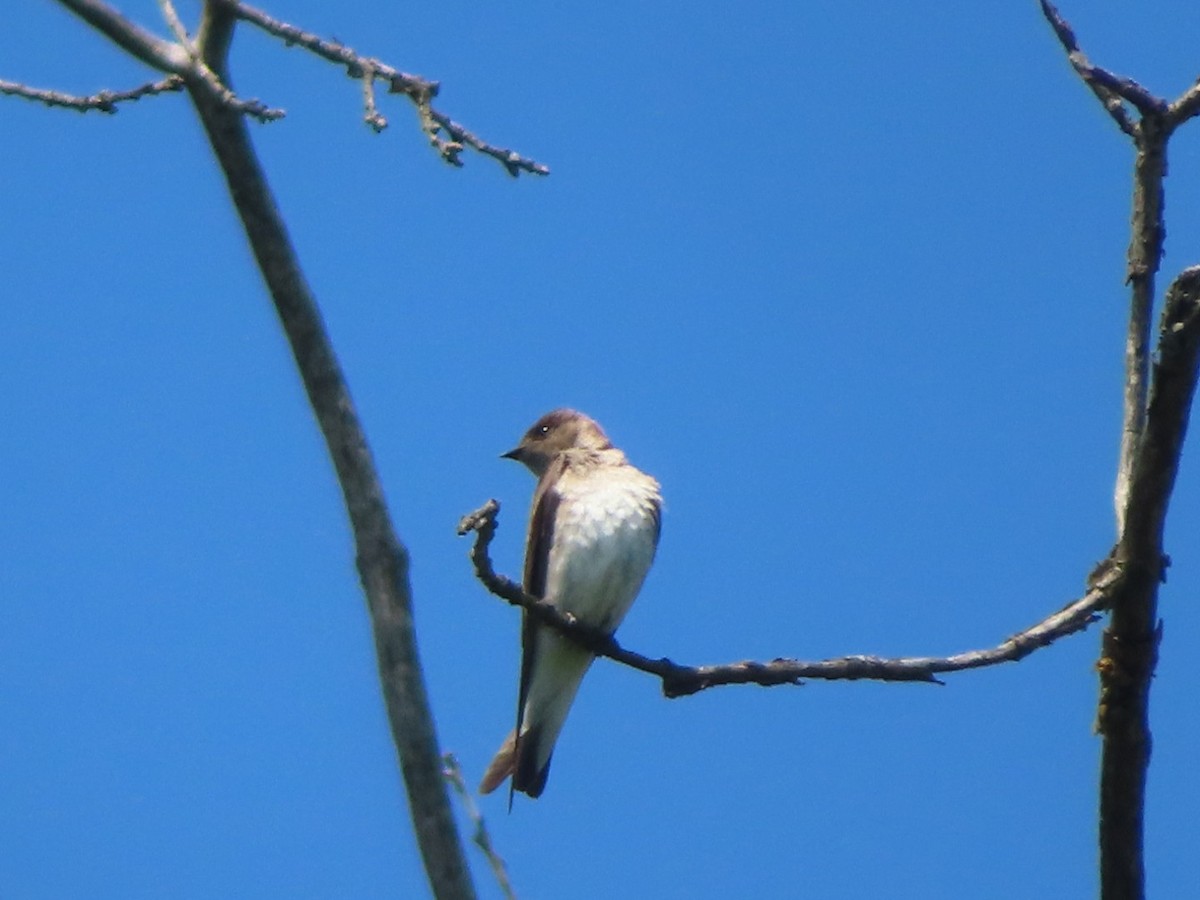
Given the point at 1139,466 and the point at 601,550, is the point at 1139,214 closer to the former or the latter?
the point at 1139,466

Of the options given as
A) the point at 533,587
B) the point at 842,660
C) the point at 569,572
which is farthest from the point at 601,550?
the point at 842,660

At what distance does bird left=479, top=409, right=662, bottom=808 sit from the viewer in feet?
31.4

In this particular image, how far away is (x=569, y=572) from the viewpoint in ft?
31.5

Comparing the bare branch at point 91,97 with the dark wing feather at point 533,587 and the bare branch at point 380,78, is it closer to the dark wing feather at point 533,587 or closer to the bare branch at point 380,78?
the bare branch at point 380,78

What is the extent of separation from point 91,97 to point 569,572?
18.3 ft

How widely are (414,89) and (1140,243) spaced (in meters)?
2.05

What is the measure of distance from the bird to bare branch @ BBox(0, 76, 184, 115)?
5.54m

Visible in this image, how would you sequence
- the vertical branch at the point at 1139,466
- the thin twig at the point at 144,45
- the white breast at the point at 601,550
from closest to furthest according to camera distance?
1. the thin twig at the point at 144,45
2. the vertical branch at the point at 1139,466
3. the white breast at the point at 601,550

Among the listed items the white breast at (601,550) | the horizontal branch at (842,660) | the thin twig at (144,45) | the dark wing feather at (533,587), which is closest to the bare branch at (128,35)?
the thin twig at (144,45)

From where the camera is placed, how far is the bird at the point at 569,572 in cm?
959

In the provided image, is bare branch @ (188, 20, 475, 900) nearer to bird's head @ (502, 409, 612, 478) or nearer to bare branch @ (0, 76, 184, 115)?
bare branch @ (0, 76, 184, 115)

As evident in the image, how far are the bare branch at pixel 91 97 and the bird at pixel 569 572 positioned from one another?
18.2 feet

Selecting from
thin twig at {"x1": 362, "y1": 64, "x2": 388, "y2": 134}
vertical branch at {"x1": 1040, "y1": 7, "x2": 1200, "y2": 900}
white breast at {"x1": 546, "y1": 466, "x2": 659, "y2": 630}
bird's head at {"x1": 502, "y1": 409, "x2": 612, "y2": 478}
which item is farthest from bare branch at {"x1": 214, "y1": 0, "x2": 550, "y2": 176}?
bird's head at {"x1": 502, "y1": 409, "x2": 612, "y2": 478}

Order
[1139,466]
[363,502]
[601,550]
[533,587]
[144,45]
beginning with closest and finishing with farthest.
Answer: [363,502], [144,45], [1139,466], [601,550], [533,587]
